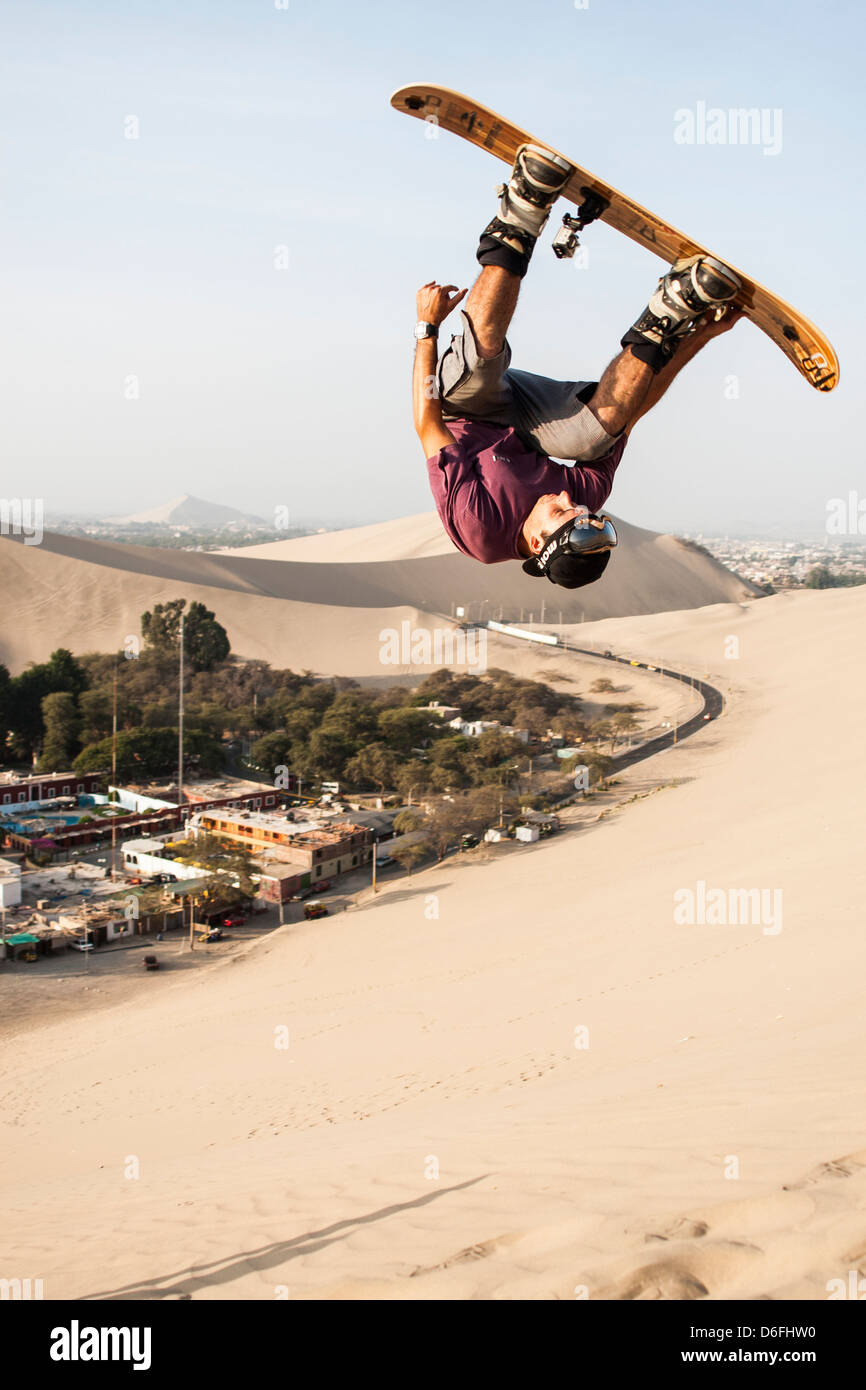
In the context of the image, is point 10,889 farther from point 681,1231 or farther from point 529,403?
point 529,403

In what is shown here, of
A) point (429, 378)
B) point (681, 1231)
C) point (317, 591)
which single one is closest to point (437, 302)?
point (429, 378)

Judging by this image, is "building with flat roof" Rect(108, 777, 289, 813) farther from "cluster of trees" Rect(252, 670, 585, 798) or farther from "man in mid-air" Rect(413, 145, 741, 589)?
"man in mid-air" Rect(413, 145, 741, 589)

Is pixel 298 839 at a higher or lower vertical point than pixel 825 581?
lower

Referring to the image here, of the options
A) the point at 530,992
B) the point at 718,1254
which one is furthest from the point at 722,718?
the point at 718,1254

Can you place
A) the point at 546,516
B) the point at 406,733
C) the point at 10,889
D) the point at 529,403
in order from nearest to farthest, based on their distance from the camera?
the point at 546,516, the point at 529,403, the point at 10,889, the point at 406,733

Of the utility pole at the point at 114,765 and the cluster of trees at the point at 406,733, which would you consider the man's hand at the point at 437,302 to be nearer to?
the utility pole at the point at 114,765

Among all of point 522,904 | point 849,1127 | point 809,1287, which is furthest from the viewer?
point 522,904
